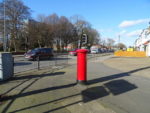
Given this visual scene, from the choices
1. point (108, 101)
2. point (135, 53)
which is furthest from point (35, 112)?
point (135, 53)

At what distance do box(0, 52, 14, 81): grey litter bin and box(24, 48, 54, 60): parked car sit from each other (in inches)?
637

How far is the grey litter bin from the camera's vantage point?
9.03 meters

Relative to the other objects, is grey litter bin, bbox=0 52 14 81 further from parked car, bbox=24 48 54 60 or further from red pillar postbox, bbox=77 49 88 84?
parked car, bbox=24 48 54 60

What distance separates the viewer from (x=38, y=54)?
27.2m

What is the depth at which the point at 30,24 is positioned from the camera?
2149 inches

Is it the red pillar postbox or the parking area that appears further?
the parking area

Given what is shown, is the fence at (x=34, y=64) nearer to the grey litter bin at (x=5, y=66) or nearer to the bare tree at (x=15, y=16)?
the grey litter bin at (x=5, y=66)

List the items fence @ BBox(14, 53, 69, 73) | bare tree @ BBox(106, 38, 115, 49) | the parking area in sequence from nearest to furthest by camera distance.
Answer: the parking area < fence @ BBox(14, 53, 69, 73) < bare tree @ BBox(106, 38, 115, 49)

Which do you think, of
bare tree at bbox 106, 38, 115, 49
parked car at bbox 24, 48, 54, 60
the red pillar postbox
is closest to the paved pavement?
the red pillar postbox

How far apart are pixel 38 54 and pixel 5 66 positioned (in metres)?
18.0

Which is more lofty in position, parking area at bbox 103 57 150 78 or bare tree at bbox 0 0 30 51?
bare tree at bbox 0 0 30 51

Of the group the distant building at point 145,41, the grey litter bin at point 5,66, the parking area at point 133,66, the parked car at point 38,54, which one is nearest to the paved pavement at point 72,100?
the grey litter bin at point 5,66

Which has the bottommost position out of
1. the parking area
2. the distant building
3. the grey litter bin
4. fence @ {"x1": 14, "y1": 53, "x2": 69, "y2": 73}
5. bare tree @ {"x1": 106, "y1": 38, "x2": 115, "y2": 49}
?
the parking area

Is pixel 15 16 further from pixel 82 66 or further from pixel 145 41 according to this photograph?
pixel 82 66
